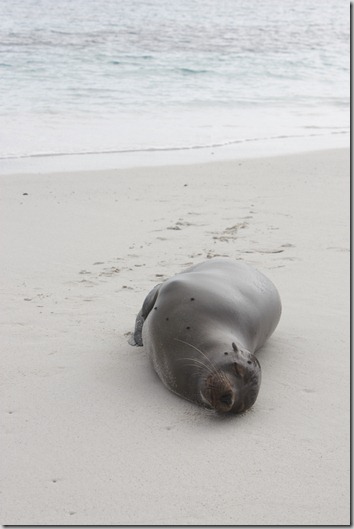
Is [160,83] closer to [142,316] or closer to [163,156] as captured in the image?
[163,156]

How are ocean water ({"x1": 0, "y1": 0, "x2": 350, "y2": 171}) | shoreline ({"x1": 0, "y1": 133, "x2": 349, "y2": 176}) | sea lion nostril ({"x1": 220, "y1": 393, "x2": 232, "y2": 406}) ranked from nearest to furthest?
sea lion nostril ({"x1": 220, "y1": 393, "x2": 232, "y2": 406})
shoreline ({"x1": 0, "y1": 133, "x2": 349, "y2": 176})
ocean water ({"x1": 0, "y1": 0, "x2": 350, "y2": 171})

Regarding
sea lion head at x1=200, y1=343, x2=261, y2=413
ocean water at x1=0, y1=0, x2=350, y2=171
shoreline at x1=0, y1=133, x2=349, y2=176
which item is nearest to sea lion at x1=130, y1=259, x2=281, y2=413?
sea lion head at x1=200, y1=343, x2=261, y2=413

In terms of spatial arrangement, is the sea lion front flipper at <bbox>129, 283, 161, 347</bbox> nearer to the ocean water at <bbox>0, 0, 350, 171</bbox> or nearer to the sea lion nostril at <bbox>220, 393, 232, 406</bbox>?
the sea lion nostril at <bbox>220, 393, 232, 406</bbox>

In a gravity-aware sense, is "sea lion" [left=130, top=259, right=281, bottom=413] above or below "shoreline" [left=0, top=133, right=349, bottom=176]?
above

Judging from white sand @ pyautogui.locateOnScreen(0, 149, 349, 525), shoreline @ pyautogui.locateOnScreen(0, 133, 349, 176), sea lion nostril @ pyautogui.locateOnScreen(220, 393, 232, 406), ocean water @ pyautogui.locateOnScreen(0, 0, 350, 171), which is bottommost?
ocean water @ pyautogui.locateOnScreen(0, 0, 350, 171)

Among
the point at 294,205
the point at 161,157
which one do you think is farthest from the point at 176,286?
the point at 161,157

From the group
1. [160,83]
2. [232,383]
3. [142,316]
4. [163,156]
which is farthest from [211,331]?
[160,83]

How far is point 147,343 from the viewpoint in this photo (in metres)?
3.95

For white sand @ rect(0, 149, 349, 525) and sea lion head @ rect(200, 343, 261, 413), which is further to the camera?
sea lion head @ rect(200, 343, 261, 413)

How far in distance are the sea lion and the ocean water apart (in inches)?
224

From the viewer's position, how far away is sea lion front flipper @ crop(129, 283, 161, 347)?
4117 millimetres

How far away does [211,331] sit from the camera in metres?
3.71

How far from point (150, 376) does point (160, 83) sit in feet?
43.8

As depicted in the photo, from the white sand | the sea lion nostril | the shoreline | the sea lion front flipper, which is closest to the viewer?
the white sand
